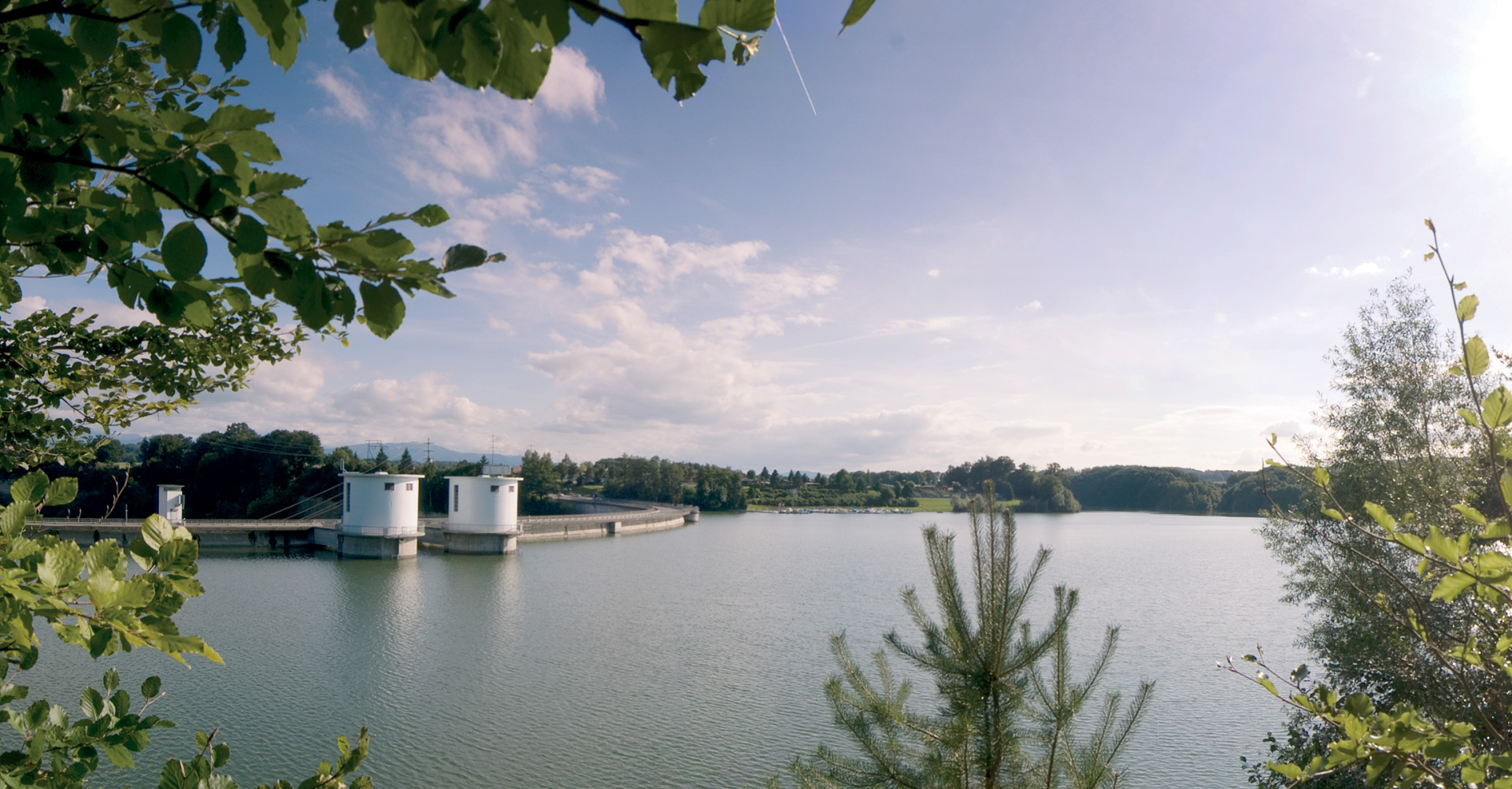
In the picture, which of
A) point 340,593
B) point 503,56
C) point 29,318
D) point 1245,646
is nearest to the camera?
point 503,56

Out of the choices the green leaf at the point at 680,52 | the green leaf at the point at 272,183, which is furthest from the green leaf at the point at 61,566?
the green leaf at the point at 680,52

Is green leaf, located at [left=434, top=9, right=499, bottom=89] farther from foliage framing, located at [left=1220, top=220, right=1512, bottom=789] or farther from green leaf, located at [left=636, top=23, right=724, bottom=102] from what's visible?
foliage framing, located at [left=1220, top=220, right=1512, bottom=789]

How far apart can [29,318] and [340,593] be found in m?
22.9

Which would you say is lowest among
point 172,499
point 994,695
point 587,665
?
point 587,665

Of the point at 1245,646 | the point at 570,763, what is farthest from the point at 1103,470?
the point at 570,763

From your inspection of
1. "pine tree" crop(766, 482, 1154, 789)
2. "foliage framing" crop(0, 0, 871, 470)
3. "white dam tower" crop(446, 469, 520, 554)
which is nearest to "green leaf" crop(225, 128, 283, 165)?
"foliage framing" crop(0, 0, 871, 470)

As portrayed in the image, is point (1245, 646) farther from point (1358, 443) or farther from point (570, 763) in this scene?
point (570, 763)

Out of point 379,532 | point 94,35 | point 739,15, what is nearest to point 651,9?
point 739,15

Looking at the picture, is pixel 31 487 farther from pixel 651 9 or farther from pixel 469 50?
pixel 651 9

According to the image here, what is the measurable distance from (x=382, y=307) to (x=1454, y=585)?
1954 millimetres

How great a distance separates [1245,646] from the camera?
1717cm

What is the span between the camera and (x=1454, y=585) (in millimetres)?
1360

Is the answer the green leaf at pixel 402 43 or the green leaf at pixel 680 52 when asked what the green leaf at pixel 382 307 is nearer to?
the green leaf at pixel 402 43

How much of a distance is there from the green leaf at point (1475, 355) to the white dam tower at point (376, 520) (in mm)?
35406
